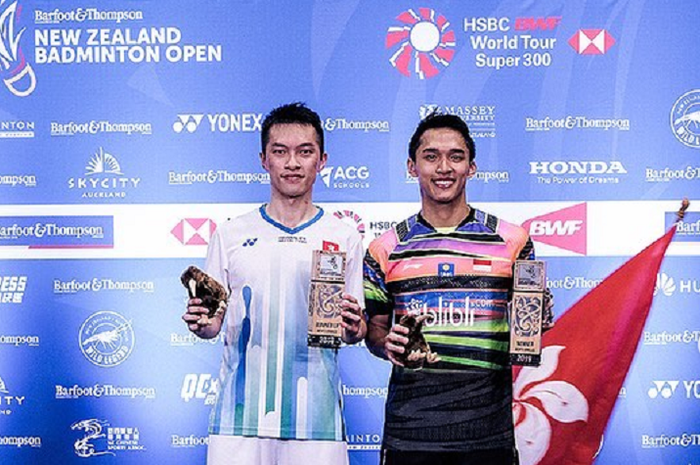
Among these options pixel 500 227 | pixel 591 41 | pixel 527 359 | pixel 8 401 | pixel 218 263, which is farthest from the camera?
pixel 8 401

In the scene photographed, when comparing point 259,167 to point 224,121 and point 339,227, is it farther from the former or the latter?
point 339,227

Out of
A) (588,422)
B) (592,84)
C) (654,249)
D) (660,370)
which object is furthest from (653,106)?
(588,422)

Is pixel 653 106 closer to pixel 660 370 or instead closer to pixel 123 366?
pixel 660 370

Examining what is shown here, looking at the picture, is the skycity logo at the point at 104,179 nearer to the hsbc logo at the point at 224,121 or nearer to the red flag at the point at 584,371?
the hsbc logo at the point at 224,121

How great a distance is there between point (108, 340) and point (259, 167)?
104cm

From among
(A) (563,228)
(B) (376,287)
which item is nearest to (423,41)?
(A) (563,228)

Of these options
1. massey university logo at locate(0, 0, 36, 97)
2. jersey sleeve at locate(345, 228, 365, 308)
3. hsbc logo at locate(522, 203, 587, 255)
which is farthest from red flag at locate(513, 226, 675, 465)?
massey university logo at locate(0, 0, 36, 97)

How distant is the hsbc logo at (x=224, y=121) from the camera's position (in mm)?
4254

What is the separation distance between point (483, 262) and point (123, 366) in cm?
215

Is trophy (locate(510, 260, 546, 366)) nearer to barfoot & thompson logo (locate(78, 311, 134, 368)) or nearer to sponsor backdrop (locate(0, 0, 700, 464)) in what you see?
sponsor backdrop (locate(0, 0, 700, 464))

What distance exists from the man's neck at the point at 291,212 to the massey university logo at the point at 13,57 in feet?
6.19

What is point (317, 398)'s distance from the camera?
2.88 m

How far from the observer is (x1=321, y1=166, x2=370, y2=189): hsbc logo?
13.9ft

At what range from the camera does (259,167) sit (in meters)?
4.26
